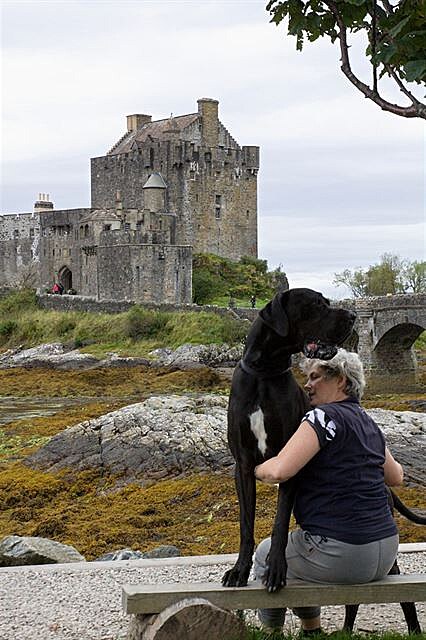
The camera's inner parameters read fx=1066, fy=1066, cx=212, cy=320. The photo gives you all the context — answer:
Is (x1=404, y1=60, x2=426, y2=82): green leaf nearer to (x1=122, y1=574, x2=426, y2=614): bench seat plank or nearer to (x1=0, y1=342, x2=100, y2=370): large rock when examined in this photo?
(x1=122, y1=574, x2=426, y2=614): bench seat plank

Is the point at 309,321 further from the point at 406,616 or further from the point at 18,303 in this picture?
the point at 18,303

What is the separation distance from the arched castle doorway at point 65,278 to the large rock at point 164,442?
136 ft

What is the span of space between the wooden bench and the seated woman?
0.24ft

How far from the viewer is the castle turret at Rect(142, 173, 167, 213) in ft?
186

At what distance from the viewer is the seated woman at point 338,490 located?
5098 mm

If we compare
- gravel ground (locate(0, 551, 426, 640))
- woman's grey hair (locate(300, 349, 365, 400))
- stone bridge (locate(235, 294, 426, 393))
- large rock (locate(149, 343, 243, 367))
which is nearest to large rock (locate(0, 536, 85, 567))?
gravel ground (locate(0, 551, 426, 640))

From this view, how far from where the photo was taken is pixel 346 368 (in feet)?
17.4

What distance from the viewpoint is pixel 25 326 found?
52469mm

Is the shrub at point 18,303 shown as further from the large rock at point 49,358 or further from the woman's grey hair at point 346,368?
the woman's grey hair at point 346,368

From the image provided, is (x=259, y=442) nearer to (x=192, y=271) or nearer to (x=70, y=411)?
(x=70, y=411)

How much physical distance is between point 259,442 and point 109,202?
55.9 metres

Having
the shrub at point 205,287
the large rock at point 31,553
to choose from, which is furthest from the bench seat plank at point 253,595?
the shrub at point 205,287

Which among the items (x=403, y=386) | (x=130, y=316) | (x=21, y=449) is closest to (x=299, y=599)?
(x=21, y=449)

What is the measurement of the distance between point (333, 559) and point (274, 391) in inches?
34.0
